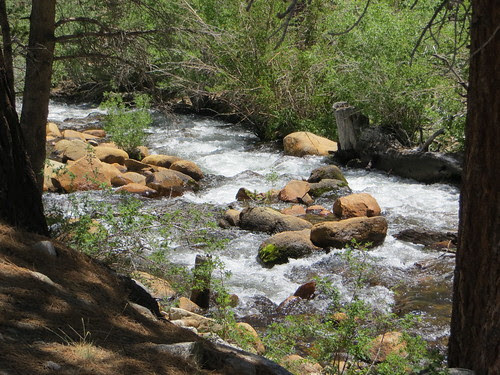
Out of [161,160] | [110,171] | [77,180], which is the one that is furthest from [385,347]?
[161,160]

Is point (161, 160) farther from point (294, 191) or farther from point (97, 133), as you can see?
point (97, 133)

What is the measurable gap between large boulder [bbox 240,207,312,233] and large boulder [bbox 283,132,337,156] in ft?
16.3

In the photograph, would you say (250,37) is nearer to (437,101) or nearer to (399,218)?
(437,101)

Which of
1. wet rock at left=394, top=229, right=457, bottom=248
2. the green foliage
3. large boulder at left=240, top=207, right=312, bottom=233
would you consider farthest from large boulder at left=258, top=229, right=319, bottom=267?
the green foliage

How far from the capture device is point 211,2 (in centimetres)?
1923

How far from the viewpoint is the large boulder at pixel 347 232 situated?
Result: 378 inches

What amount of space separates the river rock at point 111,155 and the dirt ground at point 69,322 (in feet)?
31.2

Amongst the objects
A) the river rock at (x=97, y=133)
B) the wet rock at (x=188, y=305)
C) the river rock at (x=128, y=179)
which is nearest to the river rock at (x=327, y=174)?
the river rock at (x=128, y=179)

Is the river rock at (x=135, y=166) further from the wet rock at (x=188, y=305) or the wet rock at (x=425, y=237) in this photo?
the wet rock at (x=188, y=305)

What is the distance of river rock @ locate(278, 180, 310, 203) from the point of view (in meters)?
12.2

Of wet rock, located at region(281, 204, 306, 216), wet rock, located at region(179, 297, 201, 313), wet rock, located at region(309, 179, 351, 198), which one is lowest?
wet rock, located at region(179, 297, 201, 313)

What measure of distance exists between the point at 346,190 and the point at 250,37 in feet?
19.8

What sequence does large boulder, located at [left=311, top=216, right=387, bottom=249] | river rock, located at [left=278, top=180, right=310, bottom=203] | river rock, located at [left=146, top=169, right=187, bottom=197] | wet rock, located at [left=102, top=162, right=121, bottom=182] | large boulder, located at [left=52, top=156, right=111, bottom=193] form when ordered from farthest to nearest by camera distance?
wet rock, located at [left=102, top=162, right=121, bottom=182], river rock, located at [left=146, top=169, right=187, bottom=197], river rock, located at [left=278, top=180, right=310, bottom=203], large boulder, located at [left=52, top=156, right=111, bottom=193], large boulder, located at [left=311, top=216, right=387, bottom=249]

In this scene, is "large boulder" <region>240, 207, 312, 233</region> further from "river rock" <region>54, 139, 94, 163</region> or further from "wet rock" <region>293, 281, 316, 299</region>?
"river rock" <region>54, 139, 94, 163</region>
